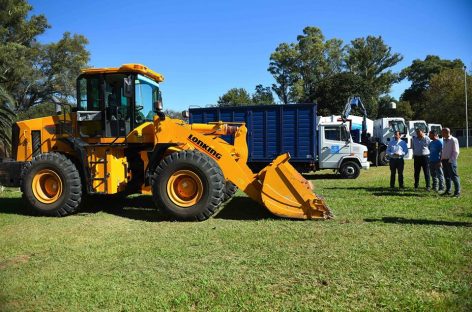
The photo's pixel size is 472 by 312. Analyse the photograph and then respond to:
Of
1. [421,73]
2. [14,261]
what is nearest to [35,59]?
[14,261]

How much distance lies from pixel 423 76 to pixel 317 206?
221 feet

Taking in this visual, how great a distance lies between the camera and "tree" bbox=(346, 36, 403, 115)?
53031 millimetres

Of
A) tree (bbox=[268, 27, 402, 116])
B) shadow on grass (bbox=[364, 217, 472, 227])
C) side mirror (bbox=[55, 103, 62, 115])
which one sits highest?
tree (bbox=[268, 27, 402, 116])

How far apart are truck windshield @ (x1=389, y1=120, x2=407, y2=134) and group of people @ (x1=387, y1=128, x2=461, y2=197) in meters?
11.8

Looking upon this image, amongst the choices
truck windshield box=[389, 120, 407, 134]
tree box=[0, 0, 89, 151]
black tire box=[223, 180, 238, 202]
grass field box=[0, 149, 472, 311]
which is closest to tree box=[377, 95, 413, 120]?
truck windshield box=[389, 120, 407, 134]

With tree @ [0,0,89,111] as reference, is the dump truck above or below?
below

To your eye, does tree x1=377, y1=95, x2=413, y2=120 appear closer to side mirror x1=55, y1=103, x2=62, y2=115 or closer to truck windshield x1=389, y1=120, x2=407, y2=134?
truck windshield x1=389, y1=120, x2=407, y2=134

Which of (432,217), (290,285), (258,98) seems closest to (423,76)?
(258,98)

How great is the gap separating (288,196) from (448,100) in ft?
145

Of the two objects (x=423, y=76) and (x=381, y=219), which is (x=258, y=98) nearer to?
(x=423, y=76)

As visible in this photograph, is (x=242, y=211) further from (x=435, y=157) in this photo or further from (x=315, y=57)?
(x=315, y=57)

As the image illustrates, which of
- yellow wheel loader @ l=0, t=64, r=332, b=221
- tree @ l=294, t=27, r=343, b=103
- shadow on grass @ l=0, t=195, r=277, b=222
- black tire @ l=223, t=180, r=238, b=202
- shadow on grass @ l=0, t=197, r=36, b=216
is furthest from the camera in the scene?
tree @ l=294, t=27, r=343, b=103

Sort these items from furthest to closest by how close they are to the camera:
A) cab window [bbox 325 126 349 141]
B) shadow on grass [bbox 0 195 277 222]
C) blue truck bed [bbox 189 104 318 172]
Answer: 1. cab window [bbox 325 126 349 141]
2. blue truck bed [bbox 189 104 318 172]
3. shadow on grass [bbox 0 195 277 222]

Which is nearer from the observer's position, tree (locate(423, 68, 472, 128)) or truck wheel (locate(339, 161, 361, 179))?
truck wheel (locate(339, 161, 361, 179))
